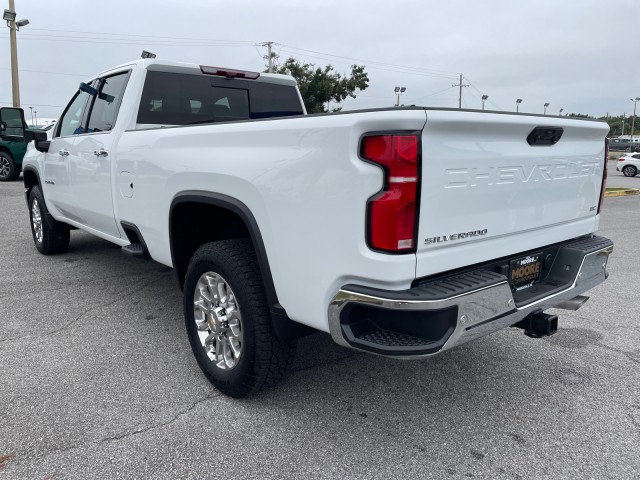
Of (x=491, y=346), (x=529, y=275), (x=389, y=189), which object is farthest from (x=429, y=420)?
(x=389, y=189)

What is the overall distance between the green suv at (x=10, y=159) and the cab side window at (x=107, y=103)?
12.4 metres

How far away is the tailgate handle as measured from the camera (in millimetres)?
2617

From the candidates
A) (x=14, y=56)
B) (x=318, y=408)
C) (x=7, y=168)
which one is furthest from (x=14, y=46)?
(x=318, y=408)

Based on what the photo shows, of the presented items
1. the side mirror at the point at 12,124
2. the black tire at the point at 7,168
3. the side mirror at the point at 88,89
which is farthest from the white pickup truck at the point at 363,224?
the black tire at the point at 7,168

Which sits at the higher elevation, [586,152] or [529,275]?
[586,152]

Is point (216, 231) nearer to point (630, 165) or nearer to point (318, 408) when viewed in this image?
point (318, 408)

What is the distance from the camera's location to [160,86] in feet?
13.8

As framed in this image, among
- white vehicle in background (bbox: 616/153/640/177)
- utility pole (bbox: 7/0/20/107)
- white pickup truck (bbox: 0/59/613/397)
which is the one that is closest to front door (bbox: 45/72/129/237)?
white pickup truck (bbox: 0/59/613/397)

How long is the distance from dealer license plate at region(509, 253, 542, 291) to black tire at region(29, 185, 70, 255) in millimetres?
5135

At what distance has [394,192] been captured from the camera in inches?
82.6

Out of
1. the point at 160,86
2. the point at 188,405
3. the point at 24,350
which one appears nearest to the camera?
the point at 188,405

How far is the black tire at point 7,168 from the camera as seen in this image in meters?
15.4

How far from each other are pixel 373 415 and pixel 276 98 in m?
3.18

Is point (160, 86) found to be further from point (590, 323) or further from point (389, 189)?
point (590, 323)
